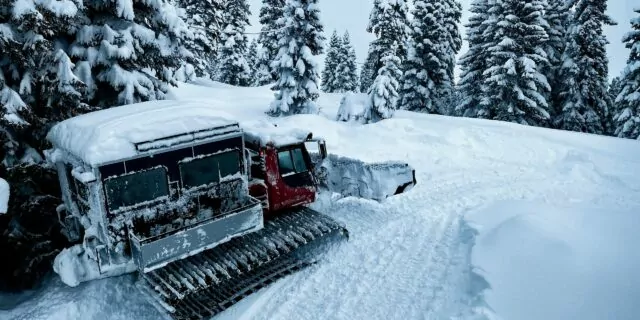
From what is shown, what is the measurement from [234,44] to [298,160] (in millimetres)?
35998

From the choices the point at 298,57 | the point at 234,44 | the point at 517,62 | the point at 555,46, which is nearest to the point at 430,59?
the point at 517,62

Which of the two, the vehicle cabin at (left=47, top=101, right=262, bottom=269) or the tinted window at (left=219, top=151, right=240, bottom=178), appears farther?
the tinted window at (left=219, top=151, right=240, bottom=178)

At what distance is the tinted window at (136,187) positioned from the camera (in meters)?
7.88

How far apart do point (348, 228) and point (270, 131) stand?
3.29 metres

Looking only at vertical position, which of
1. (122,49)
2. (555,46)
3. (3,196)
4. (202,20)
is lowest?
(3,196)

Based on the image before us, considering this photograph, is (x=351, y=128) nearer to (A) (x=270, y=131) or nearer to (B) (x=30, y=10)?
(A) (x=270, y=131)

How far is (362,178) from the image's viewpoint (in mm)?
11812

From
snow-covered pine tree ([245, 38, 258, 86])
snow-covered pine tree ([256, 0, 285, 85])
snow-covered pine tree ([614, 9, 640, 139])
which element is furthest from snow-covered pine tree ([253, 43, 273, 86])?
snow-covered pine tree ([614, 9, 640, 139])

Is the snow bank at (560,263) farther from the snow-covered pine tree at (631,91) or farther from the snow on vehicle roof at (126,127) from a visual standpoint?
the snow-covered pine tree at (631,91)

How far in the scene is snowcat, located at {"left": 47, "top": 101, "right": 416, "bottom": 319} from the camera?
7.73 metres

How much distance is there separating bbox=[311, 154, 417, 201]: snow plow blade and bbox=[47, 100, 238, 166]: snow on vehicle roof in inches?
138

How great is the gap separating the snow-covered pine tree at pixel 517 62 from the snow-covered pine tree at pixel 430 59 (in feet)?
15.0

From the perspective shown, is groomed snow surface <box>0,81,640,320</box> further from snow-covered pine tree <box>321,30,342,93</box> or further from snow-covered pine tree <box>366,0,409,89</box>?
snow-covered pine tree <box>321,30,342,93</box>

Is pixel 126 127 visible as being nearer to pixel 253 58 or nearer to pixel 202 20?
pixel 202 20
